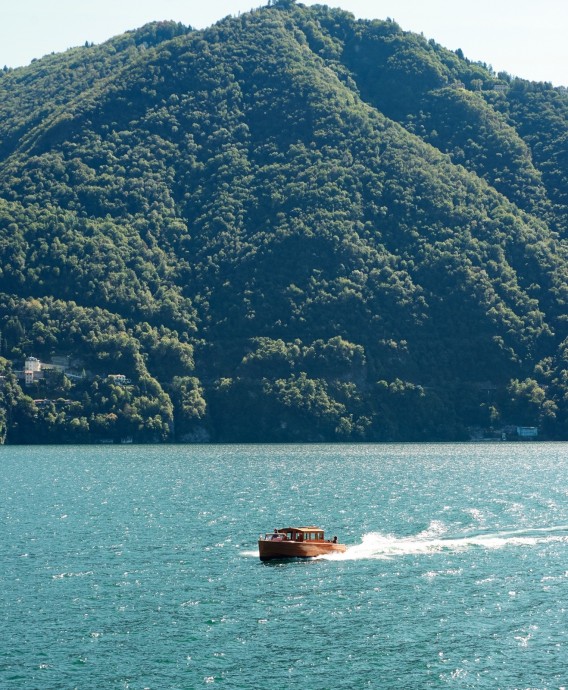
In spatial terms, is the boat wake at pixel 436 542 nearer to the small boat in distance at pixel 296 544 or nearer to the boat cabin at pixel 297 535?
the small boat in distance at pixel 296 544

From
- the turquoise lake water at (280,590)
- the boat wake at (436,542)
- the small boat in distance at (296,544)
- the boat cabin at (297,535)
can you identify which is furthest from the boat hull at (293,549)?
the turquoise lake water at (280,590)

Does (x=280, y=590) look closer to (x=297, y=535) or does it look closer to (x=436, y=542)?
(x=297, y=535)

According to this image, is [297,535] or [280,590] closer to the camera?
[280,590]

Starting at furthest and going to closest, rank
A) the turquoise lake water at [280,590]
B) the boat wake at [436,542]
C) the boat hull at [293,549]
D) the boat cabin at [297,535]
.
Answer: the boat wake at [436,542]
the boat cabin at [297,535]
the boat hull at [293,549]
the turquoise lake water at [280,590]

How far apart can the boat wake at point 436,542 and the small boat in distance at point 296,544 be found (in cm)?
64

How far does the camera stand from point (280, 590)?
254 feet

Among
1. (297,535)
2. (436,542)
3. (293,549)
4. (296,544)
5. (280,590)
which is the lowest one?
(280,590)

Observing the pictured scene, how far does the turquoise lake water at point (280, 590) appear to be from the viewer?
59594 mm

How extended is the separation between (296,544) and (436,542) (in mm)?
12195

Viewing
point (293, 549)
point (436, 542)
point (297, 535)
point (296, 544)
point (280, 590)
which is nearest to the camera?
point (280, 590)

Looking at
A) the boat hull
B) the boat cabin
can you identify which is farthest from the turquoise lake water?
the boat cabin

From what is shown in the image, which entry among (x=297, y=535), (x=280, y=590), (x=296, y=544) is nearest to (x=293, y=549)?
(x=296, y=544)

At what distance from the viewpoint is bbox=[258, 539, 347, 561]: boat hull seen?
88.4m

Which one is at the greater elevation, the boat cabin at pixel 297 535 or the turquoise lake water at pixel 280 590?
the boat cabin at pixel 297 535
